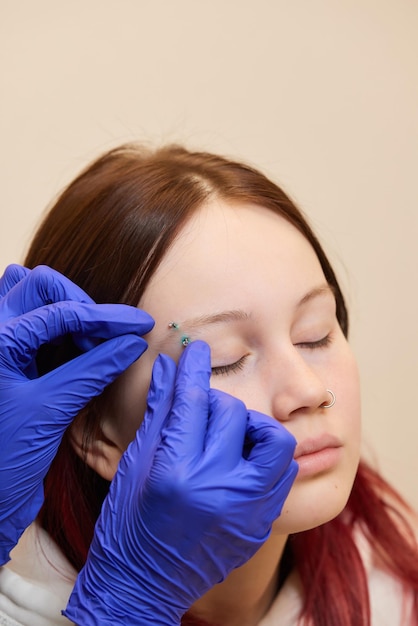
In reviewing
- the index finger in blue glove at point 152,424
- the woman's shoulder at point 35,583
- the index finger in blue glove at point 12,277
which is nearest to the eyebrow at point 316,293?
the index finger in blue glove at point 152,424

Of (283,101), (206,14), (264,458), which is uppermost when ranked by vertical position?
(206,14)

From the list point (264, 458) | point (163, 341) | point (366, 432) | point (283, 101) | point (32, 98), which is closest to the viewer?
point (264, 458)

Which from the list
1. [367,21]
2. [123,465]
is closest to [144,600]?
[123,465]

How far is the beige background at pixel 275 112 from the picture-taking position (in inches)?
76.4

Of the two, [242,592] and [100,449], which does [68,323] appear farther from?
[242,592]

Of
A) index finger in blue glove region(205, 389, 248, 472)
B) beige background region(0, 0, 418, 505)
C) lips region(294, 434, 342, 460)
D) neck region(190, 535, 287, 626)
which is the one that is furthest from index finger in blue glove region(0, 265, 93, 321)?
beige background region(0, 0, 418, 505)

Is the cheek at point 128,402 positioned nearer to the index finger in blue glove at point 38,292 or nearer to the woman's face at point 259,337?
the woman's face at point 259,337

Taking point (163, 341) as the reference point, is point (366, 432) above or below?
below

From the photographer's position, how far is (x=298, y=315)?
4.09 feet

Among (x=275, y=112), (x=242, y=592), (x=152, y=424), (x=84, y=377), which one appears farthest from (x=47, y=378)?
(x=275, y=112)

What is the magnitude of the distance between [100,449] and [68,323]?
0.27 meters

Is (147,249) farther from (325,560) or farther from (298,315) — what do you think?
(325,560)

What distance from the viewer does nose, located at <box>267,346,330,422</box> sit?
1.16 meters

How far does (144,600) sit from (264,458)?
265 mm
